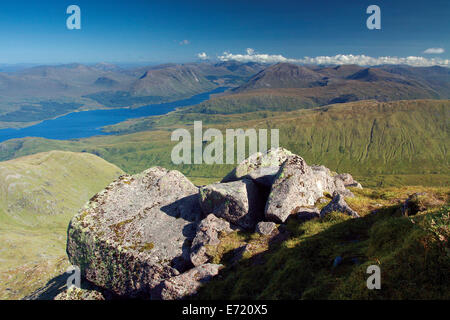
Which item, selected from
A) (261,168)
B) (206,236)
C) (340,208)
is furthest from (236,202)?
(340,208)

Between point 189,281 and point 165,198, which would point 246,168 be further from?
point 189,281

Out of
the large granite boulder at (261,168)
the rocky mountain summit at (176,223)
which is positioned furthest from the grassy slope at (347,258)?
the large granite boulder at (261,168)

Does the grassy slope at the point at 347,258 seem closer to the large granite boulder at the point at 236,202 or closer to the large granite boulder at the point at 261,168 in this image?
the large granite boulder at the point at 236,202

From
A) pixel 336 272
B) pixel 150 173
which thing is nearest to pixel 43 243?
pixel 150 173

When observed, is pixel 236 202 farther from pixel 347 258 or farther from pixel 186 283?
pixel 347 258

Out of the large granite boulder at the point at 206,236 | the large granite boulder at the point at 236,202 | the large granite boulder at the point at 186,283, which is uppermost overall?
the large granite boulder at the point at 236,202

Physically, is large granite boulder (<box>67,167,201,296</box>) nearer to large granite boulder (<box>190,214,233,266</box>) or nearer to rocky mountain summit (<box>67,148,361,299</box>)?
rocky mountain summit (<box>67,148,361,299</box>)
